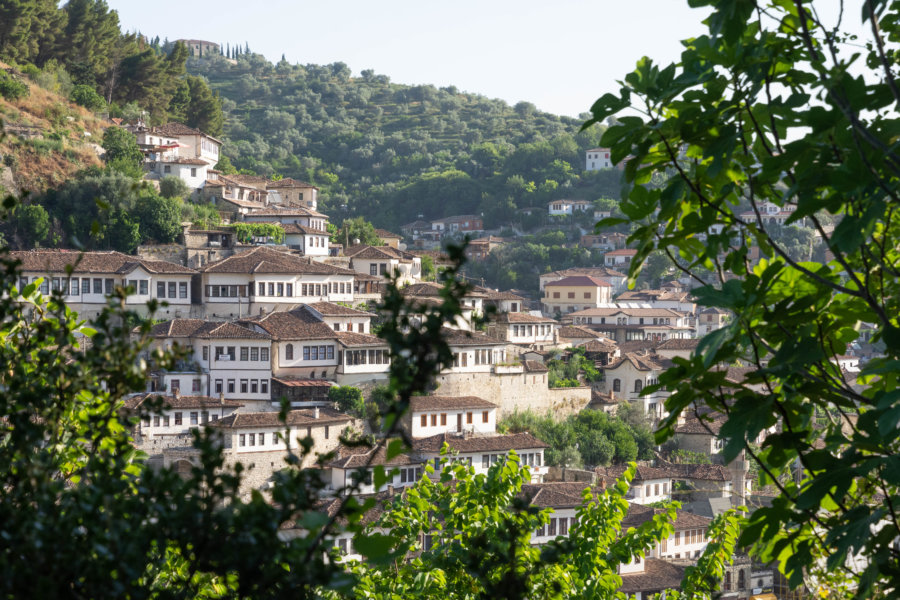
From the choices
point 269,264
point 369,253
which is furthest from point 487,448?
point 369,253

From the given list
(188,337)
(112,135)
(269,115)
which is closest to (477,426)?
(188,337)

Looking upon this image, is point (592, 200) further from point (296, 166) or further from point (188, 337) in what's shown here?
point (188, 337)

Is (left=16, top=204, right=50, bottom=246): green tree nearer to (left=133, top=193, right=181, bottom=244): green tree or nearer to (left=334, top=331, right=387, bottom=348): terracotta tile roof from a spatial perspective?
(left=133, top=193, right=181, bottom=244): green tree

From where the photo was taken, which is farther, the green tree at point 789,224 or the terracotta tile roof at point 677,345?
the terracotta tile roof at point 677,345

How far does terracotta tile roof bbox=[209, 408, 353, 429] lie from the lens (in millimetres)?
25125

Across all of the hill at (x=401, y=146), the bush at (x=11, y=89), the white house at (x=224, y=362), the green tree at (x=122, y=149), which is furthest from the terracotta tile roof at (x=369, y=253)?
the hill at (x=401, y=146)

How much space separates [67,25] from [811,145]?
5002cm

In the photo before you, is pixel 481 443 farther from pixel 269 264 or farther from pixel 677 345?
pixel 677 345

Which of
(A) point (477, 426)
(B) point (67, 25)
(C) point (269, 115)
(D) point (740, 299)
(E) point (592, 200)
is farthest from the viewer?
(C) point (269, 115)

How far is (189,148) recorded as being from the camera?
138 ft

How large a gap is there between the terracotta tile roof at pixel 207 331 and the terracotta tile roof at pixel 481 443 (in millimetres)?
5674

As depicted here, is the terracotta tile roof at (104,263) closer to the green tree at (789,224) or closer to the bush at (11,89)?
the bush at (11,89)

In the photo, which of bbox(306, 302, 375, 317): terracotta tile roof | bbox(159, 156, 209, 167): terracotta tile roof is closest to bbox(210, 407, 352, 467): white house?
bbox(306, 302, 375, 317): terracotta tile roof

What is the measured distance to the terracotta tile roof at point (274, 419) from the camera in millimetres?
25125
